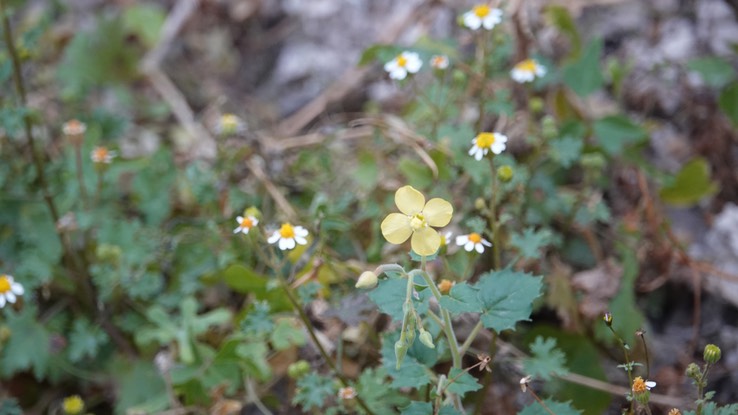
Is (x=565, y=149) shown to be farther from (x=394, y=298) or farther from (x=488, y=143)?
(x=394, y=298)

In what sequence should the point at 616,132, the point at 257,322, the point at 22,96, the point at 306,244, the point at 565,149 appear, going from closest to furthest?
the point at 257,322 → the point at 306,244 → the point at 565,149 → the point at 22,96 → the point at 616,132

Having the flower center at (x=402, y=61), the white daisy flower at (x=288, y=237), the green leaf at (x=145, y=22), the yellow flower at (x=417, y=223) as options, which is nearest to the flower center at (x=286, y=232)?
the white daisy flower at (x=288, y=237)

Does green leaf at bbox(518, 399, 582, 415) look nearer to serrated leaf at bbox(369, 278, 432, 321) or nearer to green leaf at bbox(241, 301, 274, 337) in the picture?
serrated leaf at bbox(369, 278, 432, 321)

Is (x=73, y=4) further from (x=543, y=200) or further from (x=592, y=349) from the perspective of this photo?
(x=592, y=349)

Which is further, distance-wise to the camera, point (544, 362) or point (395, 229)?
point (544, 362)

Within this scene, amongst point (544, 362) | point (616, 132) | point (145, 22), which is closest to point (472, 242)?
point (544, 362)

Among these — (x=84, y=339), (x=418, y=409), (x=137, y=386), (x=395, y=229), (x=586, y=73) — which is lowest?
(x=137, y=386)
